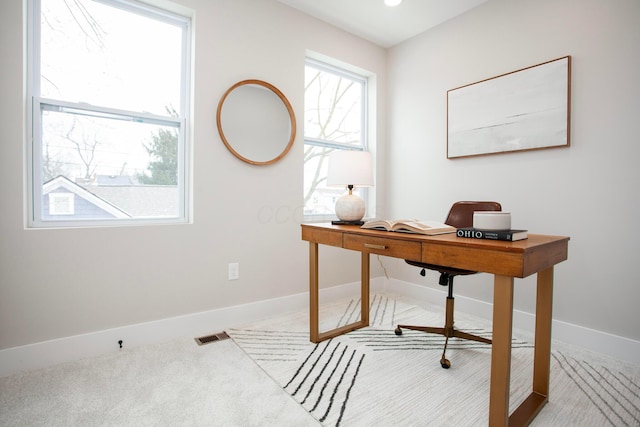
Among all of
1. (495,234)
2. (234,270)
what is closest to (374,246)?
(495,234)

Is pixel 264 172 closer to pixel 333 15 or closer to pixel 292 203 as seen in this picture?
pixel 292 203

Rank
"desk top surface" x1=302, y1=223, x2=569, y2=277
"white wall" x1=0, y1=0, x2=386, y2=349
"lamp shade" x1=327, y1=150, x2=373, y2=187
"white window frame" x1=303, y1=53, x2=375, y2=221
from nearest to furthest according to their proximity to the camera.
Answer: "desk top surface" x1=302, y1=223, x2=569, y2=277
"white wall" x1=0, y1=0, x2=386, y2=349
"lamp shade" x1=327, y1=150, x2=373, y2=187
"white window frame" x1=303, y1=53, x2=375, y2=221

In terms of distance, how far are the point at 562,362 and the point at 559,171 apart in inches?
47.5

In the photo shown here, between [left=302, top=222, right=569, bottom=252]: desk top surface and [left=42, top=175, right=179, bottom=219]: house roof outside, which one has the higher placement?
[left=42, top=175, right=179, bottom=219]: house roof outside

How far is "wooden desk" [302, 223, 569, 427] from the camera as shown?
1193 mm

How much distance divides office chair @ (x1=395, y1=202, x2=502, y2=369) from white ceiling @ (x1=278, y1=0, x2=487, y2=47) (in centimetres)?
163

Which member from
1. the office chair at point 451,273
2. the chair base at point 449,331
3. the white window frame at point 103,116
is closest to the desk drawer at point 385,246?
the office chair at point 451,273

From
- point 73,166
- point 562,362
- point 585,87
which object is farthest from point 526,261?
point 73,166

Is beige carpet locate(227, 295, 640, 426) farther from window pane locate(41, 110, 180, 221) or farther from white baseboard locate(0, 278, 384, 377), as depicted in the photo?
window pane locate(41, 110, 180, 221)

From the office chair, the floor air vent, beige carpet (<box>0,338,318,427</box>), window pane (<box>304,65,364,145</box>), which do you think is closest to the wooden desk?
the office chair

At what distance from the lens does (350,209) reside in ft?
7.11

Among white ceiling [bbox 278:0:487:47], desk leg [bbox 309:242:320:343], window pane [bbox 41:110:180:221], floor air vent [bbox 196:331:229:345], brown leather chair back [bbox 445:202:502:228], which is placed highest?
white ceiling [bbox 278:0:487:47]

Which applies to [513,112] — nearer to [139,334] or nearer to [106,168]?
[106,168]

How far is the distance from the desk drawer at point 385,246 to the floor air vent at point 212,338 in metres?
1.08
